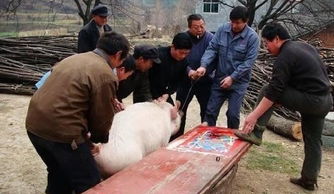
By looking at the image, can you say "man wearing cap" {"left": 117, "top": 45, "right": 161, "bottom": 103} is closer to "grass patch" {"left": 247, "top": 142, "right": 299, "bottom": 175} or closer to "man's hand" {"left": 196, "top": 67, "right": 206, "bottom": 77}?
"man's hand" {"left": 196, "top": 67, "right": 206, "bottom": 77}

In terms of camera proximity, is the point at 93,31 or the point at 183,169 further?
the point at 93,31

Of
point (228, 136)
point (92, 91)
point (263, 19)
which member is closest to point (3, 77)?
point (228, 136)

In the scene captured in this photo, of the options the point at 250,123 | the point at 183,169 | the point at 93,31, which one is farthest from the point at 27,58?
the point at 183,169

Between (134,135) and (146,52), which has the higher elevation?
(146,52)

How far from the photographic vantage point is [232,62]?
4.97 meters

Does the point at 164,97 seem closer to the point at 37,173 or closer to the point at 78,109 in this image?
the point at 37,173

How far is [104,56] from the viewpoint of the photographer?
2.96m

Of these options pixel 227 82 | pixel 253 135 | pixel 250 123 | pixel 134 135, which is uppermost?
pixel 227 82

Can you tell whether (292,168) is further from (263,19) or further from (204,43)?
(263,19)

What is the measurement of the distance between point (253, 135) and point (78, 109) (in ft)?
7.22

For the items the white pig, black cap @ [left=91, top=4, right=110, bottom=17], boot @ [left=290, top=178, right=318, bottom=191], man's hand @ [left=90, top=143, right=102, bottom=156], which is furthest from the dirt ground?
black cap @ [left=91, top=4, right=110, bottom=17]

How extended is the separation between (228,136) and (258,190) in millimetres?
788

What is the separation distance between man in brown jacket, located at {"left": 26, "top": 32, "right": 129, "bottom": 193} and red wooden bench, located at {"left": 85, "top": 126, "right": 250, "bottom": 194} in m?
0.28

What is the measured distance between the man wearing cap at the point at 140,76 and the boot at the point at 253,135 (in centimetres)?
109
